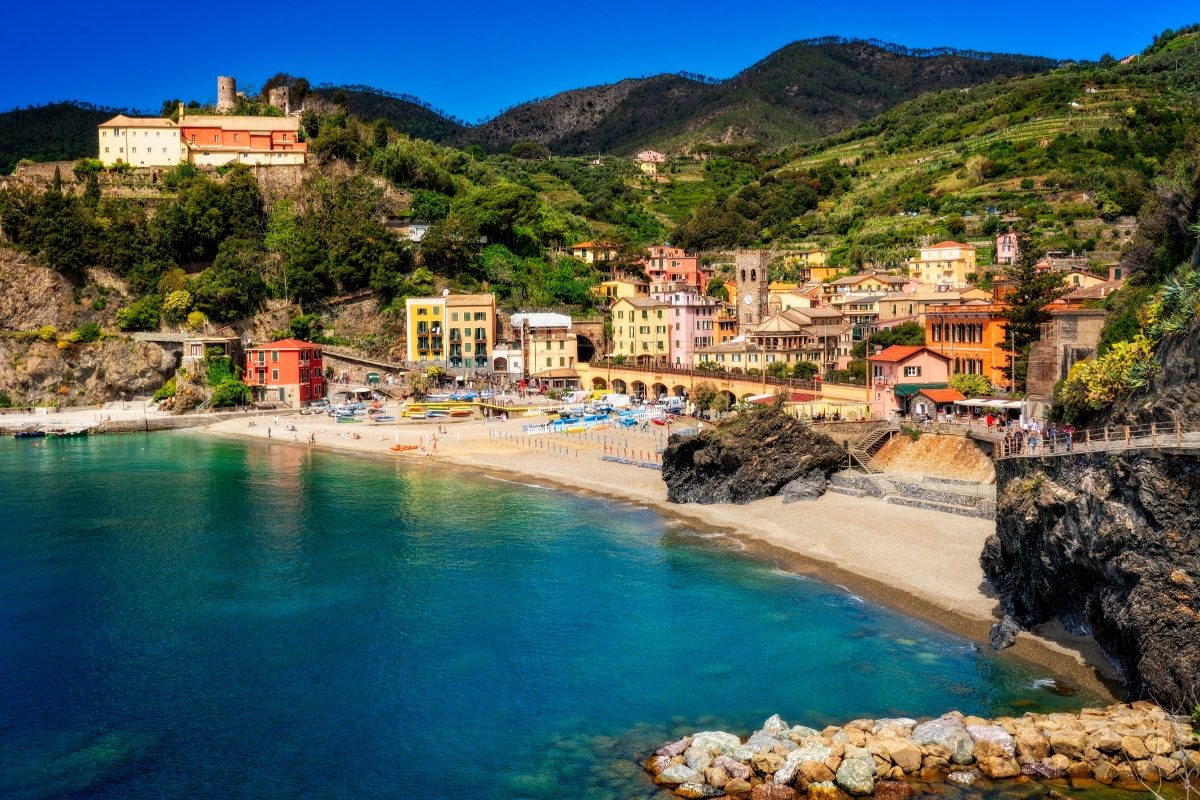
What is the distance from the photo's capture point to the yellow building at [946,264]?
69938mm

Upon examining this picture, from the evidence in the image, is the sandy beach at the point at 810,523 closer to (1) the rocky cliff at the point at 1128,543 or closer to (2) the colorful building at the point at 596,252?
(1) the rocky cliff at the point at 1128,543

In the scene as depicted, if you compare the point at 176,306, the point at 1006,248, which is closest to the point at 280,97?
the point at 176,306

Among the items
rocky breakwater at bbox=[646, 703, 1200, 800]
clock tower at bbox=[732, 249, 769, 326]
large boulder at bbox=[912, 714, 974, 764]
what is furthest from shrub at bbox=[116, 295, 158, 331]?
large boulder at bbox=[912, 714, 974, 764]

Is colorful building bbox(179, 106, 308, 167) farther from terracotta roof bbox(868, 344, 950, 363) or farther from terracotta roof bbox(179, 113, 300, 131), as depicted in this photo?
terracotta roof bbox(868, 344, 950, 363)

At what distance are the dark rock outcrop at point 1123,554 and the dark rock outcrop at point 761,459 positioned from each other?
50.7ft

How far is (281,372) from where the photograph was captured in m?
68.9

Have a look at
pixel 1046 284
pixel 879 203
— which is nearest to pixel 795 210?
pixel 879 203

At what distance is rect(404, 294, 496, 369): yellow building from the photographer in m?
73.0

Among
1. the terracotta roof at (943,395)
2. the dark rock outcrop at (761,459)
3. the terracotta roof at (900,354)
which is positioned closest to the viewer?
the dark rock outcrop at (761,459)

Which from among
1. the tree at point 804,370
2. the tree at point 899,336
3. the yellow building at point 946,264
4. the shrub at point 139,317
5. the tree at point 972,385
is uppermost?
the yellow building at point 946,264

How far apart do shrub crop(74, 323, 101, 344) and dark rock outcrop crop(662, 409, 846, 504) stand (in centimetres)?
5076

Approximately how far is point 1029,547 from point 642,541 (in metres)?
14.3

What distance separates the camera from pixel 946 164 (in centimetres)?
9481

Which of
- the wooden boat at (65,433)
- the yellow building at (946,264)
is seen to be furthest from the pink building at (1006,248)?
the wooden boat at (65,433)
